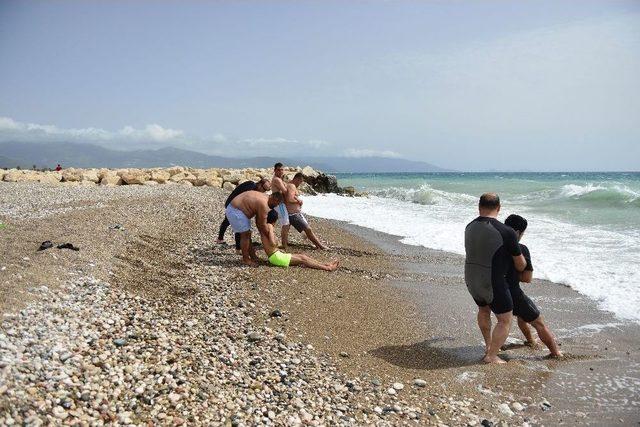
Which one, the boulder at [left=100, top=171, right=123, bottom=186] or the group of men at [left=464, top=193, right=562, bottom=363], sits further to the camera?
the boulder at [left=100, top=171, right=123, bottom=186]

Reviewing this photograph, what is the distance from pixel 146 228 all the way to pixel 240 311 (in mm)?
5988

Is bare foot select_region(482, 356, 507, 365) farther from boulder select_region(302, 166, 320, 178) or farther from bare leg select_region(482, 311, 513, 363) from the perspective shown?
boulder select_region(302, 166, 320, 178)

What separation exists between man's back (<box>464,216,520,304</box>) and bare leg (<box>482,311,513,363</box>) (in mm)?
239

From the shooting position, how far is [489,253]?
538 cm

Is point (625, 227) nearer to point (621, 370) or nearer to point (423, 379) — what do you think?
point (621, 370)

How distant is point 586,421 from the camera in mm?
4250

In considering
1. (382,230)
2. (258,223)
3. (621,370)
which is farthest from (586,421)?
(382,230)

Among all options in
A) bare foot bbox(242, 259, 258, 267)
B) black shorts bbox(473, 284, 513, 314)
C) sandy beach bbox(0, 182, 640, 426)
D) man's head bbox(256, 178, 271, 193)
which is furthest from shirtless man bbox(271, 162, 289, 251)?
black shorts bbox(473, 284, 513, 314)

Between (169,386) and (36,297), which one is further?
(36,297)

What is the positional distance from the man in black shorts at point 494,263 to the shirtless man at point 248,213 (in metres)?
4.38

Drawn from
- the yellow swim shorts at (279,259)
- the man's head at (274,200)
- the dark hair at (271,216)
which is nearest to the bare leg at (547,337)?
the yellow swim shorts at (279,259)

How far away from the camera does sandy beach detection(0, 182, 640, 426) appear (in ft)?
13.1

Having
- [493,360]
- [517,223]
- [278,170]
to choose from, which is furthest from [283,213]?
[493,360]

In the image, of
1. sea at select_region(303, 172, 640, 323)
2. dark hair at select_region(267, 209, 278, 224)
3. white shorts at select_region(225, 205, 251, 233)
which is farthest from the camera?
dark hair at select_region(267, 209, 278, 224)
